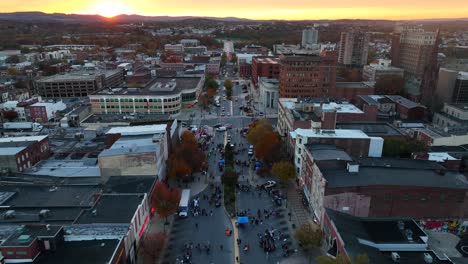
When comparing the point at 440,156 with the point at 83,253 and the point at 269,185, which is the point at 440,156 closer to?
the point at 269,185

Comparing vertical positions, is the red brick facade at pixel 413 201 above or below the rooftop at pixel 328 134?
below

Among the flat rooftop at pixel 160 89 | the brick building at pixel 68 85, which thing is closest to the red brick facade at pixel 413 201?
the flat rooftop at pixel 160 89

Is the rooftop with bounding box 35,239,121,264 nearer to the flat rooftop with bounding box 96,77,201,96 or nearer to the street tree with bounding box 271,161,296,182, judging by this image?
the street tree with bounding box 271,161,296,182

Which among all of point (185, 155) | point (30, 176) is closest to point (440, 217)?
point (185, 155)

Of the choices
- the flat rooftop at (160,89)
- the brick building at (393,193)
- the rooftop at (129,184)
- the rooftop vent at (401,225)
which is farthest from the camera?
the flat rooftop at (160,89)

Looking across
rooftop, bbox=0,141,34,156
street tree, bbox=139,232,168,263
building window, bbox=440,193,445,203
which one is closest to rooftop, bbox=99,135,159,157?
street tree, bbox=139,232,168,263

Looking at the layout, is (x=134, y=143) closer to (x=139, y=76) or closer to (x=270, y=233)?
(x=270, y=233)

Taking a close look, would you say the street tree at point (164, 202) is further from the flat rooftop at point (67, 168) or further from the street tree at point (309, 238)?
the street tree at point (309, 238)
